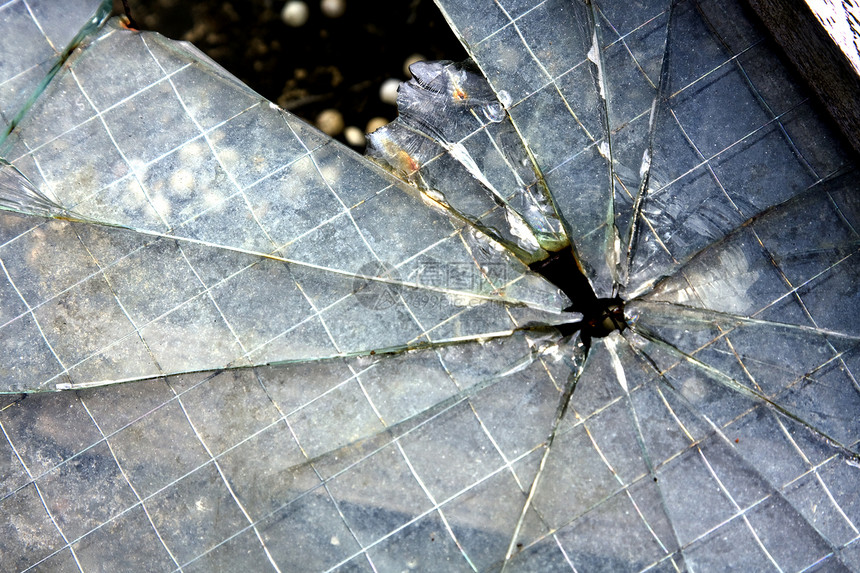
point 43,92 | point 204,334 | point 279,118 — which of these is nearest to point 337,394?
point 204,334

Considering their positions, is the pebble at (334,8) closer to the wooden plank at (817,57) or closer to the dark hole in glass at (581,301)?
the dark hole in glass at (581,301)

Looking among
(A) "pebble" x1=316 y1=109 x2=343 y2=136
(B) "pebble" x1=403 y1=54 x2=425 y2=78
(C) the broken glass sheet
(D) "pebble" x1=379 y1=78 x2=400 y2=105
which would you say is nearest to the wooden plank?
(C) the broken glass sheet

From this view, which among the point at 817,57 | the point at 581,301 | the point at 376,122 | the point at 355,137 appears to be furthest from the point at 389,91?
the point at 817,57

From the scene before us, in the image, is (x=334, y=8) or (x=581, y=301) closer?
(x=581, y=301)

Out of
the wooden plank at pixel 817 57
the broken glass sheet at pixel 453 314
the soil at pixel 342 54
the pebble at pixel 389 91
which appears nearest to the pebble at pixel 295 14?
the soil at pixel 342 54

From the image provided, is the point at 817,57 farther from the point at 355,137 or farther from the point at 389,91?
the point at 355,137

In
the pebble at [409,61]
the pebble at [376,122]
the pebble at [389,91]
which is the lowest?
the pebble at [376,122]

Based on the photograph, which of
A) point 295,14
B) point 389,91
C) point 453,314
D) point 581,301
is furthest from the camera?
point 295,14
